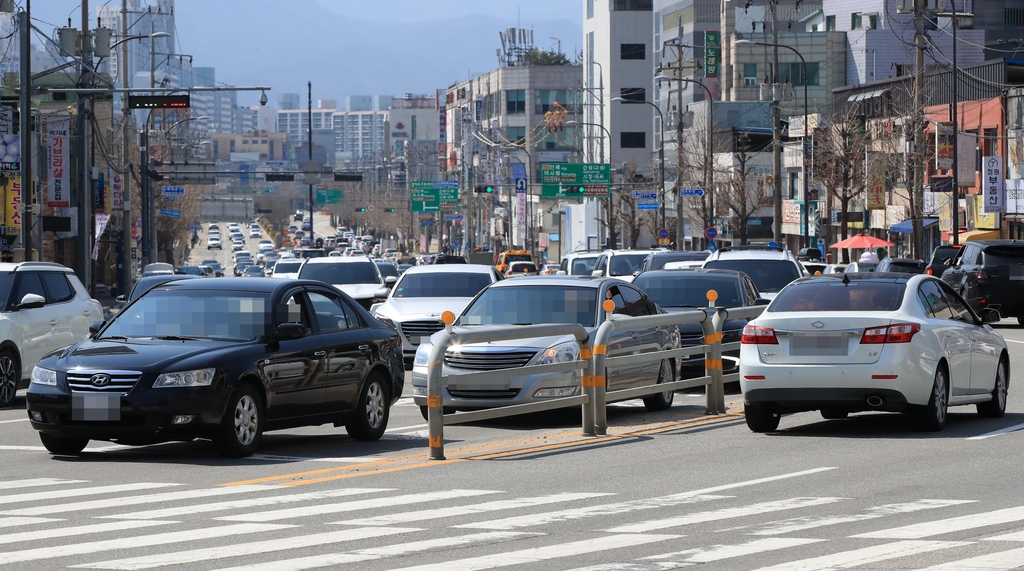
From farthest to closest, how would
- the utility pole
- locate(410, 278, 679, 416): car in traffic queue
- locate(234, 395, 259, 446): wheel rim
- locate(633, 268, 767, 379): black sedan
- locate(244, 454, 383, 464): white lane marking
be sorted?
the utility pole → locate(633, 268, 767, 379): black sedan → locate(410, 278, 679, 416): car in traffic queue → locate(244, 454, 383, 464): white lane marking → locate(234, 395, 259, 446): wheel rim

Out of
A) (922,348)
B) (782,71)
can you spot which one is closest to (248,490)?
(922,348)

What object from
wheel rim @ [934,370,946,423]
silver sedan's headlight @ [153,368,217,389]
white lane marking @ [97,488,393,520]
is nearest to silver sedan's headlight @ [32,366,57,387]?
silver sedan's headlight @ [153,368,217,389]

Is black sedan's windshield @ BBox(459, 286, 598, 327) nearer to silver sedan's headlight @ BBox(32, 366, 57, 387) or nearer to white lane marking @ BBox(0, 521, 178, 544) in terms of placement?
silver sedan's headlight @ BBox(32, 366, 57, 387)

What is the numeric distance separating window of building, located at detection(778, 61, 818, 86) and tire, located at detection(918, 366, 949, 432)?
88826 millimetres

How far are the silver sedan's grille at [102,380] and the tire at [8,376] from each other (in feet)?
22.3

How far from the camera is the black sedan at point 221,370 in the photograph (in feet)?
40.0

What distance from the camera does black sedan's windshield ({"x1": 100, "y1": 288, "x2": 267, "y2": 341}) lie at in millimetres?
13219

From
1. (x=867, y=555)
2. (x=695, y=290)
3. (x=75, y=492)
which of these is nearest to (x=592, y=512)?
(x=867, y=555)

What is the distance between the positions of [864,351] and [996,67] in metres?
45.7

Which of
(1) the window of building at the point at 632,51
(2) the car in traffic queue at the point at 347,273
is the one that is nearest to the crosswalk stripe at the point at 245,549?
(2) the car in traffic queue at the point at 347,273

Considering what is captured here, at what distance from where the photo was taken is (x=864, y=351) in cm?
1368

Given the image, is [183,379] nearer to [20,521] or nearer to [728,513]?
[20,521]

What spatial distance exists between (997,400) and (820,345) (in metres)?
3.07

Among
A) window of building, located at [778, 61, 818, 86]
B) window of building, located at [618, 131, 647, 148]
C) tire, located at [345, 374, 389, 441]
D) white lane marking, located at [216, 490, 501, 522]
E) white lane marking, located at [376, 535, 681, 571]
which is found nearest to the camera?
white lane marking, located at [376, 535, 681, 571]
